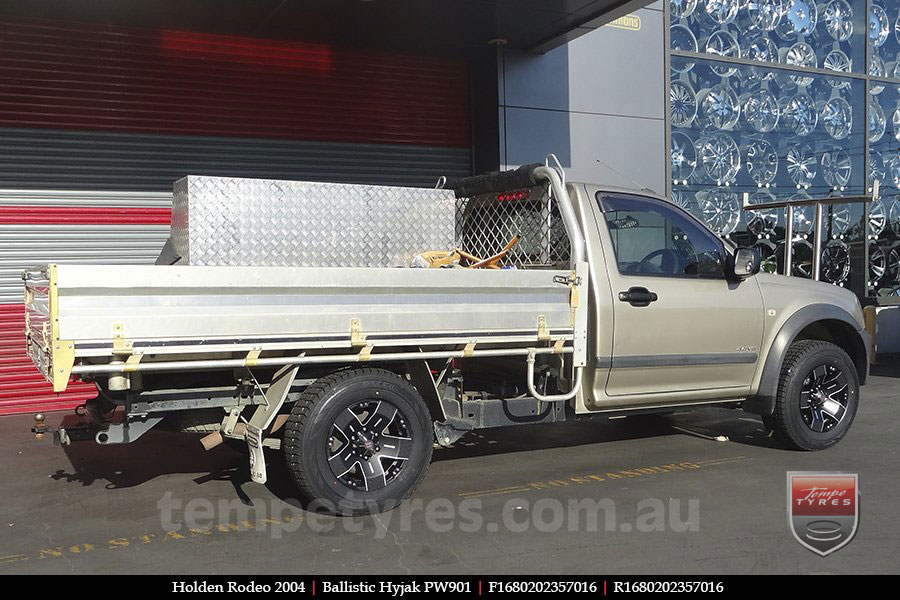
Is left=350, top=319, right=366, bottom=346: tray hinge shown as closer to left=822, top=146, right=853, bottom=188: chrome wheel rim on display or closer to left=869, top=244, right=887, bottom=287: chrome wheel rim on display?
left=822, top=146, right=853, bottom=188: chrome wheel rim on display

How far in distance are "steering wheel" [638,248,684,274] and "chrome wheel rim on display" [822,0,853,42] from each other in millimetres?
8763

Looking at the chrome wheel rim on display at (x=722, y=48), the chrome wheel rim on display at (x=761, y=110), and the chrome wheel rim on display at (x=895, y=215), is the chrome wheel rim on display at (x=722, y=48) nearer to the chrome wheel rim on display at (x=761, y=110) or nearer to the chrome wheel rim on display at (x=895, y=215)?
the chrome wheel rim on display at (x=761, y=110)

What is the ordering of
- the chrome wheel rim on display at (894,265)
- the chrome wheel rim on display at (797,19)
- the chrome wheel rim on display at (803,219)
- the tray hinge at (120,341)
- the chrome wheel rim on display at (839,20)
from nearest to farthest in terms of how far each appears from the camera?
the tray hinge at (120,341), the chrome wheel rim on display at (797,19), the chrome wheel rim on display at (803,219), the chrome wheel rim on display at (839,20), the chrome wheel rim on display at (894,265)

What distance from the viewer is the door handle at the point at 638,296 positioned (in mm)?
5797

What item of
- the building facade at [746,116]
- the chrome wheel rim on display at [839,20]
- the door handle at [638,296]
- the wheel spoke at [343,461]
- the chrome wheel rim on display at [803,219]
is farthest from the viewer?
the chrome wheel rim on display at [839,20]

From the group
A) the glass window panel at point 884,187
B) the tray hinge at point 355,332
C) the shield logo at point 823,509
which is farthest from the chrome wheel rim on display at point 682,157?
the tray hinge at point 355,332

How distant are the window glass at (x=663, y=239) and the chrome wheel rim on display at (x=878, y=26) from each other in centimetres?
935

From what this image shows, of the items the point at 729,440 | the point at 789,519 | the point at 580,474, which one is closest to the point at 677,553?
the point at 789,519

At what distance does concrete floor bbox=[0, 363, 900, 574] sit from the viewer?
14.3 ft

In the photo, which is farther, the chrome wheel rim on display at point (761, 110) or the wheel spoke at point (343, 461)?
the chrome wheel rim on display at point (761, 110)

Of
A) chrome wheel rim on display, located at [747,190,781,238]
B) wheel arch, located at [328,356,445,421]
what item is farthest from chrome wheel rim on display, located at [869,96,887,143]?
wheel arch, located at [328,356,445,421]

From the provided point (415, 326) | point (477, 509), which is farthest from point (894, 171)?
point (415, 326)
